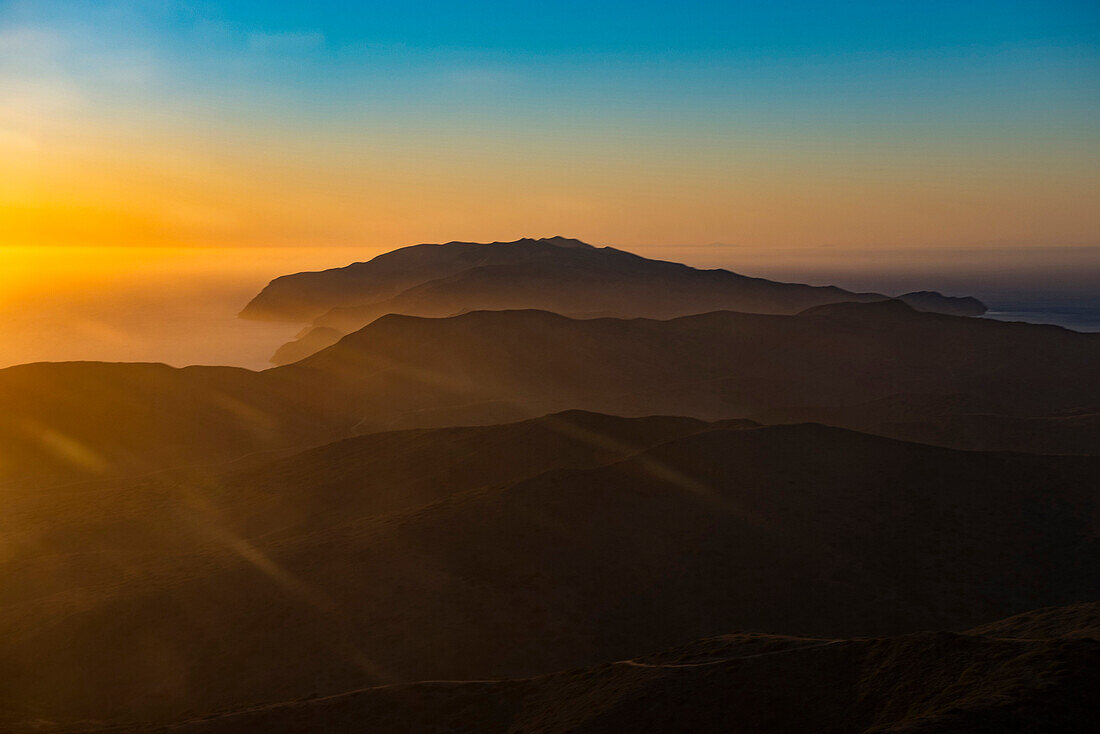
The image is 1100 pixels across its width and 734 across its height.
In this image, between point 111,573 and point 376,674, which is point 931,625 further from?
point 111,573

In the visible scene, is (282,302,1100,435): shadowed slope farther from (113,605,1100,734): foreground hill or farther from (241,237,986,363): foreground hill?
(113,605,1100,734): foreground hill

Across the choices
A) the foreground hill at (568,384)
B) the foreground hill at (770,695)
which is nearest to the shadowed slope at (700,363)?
the foreground hill at (568,384)

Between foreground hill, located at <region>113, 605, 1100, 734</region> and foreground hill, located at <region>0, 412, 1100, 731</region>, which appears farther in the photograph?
foreground hill, located at <region>0, 412, 1100, 731</region>

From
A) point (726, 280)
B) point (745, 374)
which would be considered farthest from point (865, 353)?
point (726, 280)

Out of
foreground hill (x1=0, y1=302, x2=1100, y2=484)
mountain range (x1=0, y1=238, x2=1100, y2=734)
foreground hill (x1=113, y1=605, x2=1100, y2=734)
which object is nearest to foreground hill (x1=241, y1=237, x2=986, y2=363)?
foreground hill (x1=0, y1=302, x2=1100, y2=484)

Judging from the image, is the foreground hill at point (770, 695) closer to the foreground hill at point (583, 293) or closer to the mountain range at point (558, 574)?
the mountain range at point (558, 574)

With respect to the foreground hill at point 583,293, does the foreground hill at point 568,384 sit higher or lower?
lower
